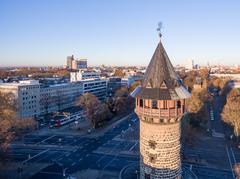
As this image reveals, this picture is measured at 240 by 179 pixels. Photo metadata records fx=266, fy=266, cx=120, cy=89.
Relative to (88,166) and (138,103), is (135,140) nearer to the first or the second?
(88,166)

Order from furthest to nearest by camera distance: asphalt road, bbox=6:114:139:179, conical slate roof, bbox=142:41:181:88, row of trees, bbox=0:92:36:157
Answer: asphalt road, bbox=6:114:139:179, row of trees, bbox=0:92:36:157, conical slate roof, bbox=142:41:181:88

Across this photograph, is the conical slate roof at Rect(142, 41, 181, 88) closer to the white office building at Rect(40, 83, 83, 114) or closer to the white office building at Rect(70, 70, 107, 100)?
the white office building at Rect(40, 83, 83, 114)

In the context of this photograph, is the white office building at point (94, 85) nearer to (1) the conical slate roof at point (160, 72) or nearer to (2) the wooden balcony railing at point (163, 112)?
(1) the conical slate roof at point (160, 72)

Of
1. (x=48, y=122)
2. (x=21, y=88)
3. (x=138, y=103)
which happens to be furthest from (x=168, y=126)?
(x=21, y=88)

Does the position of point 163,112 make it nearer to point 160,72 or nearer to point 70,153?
point 160,72

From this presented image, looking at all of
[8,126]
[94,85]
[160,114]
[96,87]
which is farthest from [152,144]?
[96,87]

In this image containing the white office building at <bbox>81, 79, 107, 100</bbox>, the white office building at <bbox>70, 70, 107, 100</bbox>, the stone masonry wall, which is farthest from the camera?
the white office building at <bbox>70, 70, 107, 100</bbox>

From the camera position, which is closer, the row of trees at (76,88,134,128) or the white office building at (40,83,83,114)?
the row of trees at (76,88,134,128)

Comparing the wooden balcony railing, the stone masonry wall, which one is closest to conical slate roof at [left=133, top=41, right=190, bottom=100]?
the wooden balcony railing
